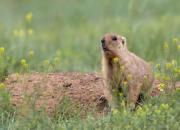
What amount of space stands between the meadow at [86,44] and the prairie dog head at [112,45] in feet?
1.66

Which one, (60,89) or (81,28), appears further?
(81,28)

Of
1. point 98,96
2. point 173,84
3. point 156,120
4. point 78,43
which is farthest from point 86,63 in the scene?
point 156,120

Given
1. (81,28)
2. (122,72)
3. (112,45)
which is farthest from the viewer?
(81,28)

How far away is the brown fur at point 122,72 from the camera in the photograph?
7.94m

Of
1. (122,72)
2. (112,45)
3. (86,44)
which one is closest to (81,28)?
(86,44)

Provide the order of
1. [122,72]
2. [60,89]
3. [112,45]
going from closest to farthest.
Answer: [122,72]
[112,45]
[60,89]

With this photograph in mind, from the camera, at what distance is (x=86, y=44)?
1249cm

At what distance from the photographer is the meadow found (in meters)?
7.19

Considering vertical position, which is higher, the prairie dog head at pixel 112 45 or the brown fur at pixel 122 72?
the prairie dog head at pixel 112 45

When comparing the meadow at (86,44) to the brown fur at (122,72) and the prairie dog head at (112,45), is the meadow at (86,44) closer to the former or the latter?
the brown fur at (122,72)

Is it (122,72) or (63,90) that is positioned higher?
(122,72)

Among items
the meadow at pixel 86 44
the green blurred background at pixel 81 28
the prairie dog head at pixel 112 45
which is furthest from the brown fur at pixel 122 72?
the green blurred background at pixel 81 28

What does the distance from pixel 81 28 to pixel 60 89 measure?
18.5 ft

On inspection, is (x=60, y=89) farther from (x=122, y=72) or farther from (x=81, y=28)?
(x=81, y=28)
